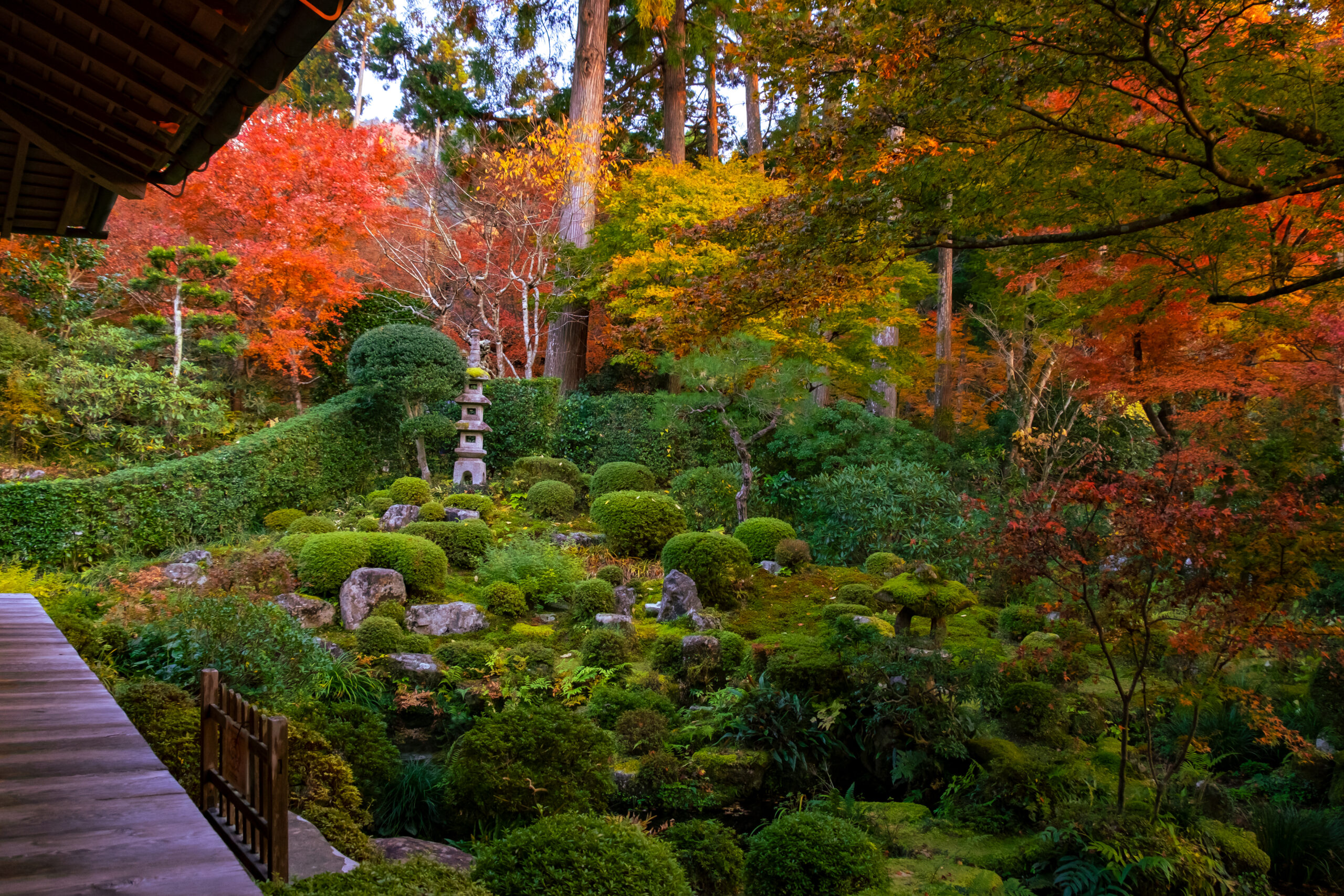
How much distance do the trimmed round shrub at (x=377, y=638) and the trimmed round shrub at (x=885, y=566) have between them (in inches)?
222

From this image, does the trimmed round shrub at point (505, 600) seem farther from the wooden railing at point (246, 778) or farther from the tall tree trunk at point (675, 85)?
the tall tree trunk at point (675, 85)

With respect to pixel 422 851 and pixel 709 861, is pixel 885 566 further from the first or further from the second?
pixel 422 851

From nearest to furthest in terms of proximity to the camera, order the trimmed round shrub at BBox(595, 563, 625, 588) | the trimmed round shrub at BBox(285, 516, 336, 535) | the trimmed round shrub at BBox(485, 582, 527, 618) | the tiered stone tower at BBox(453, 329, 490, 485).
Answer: the trimmed round shrub at BBox(485, 582, 527, 618), the trimmed round shrub at BBox(595, 563, 625, 588), the trimmed round shrub at BBox(285, 516, 336, 535), the tiered stone tower at BBox(453, 329, 490, 485)

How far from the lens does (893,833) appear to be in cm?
492

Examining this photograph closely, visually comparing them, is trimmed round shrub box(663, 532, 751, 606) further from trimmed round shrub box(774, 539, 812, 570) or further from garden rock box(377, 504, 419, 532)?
garden rock box(377, 504, 419, 532)

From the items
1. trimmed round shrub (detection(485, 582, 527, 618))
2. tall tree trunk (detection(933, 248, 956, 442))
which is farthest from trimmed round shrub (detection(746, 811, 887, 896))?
tall tree trunk (detection(933, 248, 956, 442))

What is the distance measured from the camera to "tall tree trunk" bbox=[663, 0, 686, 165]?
54.6 ft

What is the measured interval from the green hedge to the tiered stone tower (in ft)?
6.38

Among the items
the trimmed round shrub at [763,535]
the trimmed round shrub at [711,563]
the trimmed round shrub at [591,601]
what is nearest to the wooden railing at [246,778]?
the trimmed round shrub at [591,601]

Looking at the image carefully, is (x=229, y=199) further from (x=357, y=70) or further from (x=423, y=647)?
(x=357, y=70)

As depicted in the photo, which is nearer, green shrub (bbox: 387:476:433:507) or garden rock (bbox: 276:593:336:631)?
garden rock (bbox: 276:593:336:631)

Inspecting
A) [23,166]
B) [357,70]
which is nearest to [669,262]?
[23,166]

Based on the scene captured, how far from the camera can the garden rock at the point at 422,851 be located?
13.0 ft

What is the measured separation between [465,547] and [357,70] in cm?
2005
